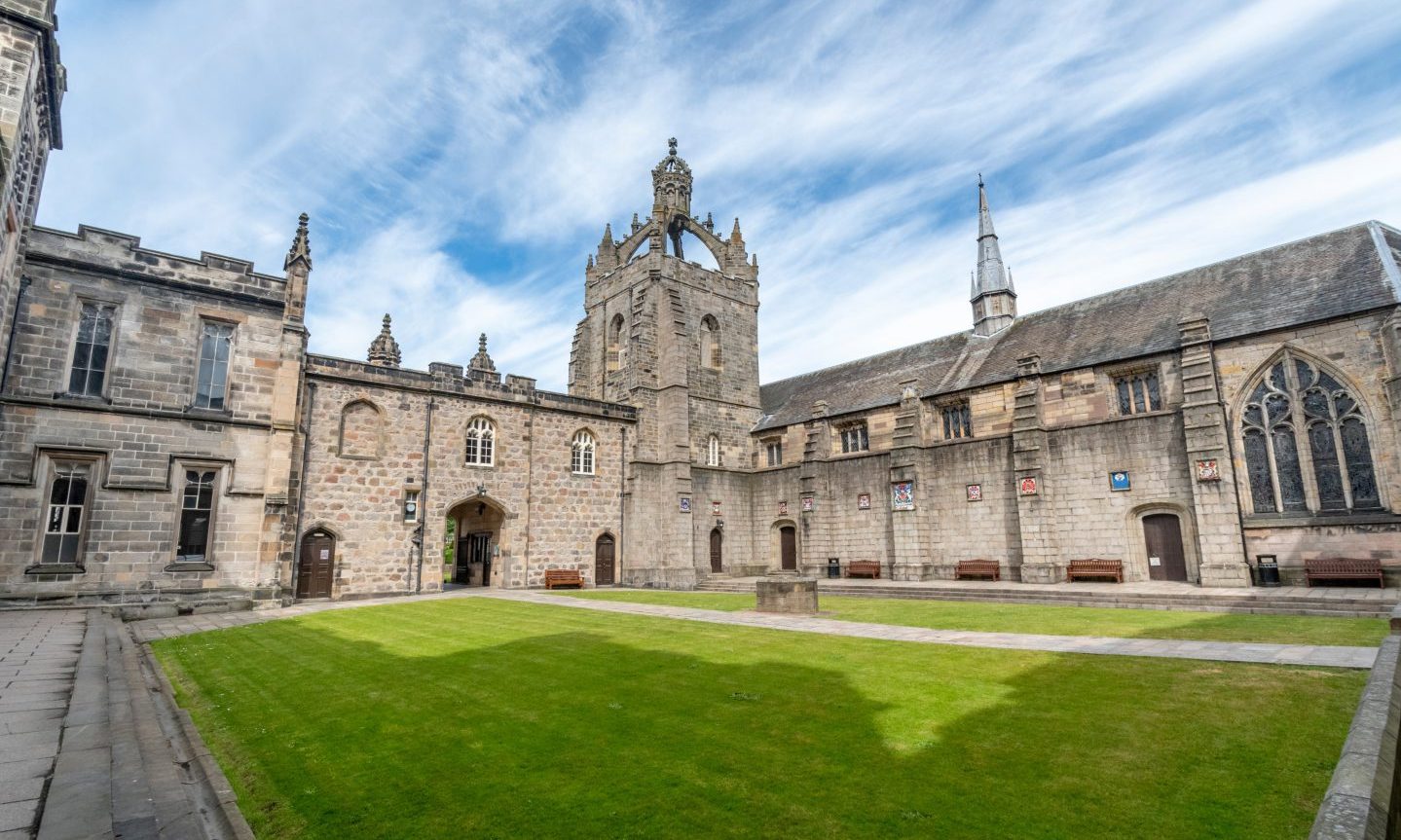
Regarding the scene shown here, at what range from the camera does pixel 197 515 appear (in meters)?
19.2

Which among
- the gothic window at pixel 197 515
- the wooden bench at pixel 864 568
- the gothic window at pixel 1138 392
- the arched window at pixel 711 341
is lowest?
the wooden bench at pixel 864 568

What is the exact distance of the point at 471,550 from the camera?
33.5 metres

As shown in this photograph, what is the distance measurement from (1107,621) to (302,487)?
23.8m

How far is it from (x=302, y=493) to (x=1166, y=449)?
29329mm

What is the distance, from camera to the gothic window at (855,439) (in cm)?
3183

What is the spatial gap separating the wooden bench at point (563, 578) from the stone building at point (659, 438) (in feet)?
1.57

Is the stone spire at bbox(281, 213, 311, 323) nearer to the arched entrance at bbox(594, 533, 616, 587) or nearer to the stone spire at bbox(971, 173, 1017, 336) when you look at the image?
the arched entrance at bbox(594, 533, 616, 587)

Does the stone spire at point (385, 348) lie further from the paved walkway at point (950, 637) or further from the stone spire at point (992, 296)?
the stone spire at point (992, 296)

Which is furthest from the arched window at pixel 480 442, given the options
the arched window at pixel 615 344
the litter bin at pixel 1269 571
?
the litter bin at pixel 1269 571

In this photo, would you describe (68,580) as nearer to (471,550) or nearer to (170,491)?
(170,491)

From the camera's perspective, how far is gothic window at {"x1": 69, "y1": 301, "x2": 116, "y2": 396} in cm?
1812

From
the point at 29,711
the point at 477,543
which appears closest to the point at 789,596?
Answer: the point at 29,711

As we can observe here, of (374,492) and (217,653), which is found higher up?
(374,492)

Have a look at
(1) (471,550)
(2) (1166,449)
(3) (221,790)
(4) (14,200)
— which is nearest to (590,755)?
(3) (221,790)
